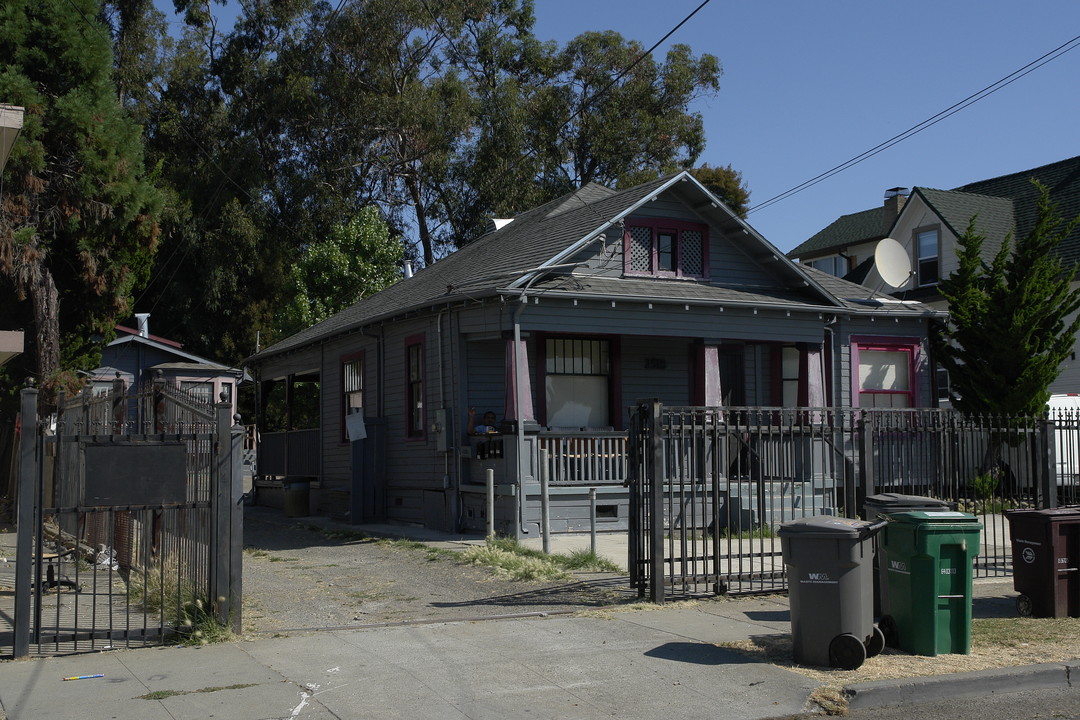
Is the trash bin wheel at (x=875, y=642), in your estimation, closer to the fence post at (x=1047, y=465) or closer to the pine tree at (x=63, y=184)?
the fence post at (x=1047, y=465)

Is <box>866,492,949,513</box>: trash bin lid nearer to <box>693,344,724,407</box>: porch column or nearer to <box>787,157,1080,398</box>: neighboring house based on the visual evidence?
<box>693,344,724,407</box>: porch column

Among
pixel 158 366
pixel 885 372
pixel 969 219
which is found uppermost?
pixel 969 219

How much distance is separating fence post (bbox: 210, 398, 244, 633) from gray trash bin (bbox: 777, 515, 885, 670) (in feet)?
14.3

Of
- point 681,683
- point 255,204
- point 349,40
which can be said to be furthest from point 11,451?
point 349,40

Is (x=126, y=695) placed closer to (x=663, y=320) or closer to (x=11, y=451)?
(x=663, y=320)

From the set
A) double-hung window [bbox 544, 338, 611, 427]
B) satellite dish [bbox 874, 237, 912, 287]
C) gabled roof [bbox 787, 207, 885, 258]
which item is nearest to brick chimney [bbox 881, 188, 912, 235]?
gabled roof [bbox 787, 207, 885, 258]

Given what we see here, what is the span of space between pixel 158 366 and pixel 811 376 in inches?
781

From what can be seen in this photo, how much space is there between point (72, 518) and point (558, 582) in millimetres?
7345

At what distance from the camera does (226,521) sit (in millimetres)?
8680

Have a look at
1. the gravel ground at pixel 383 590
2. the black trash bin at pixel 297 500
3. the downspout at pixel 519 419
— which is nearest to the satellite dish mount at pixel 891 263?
the downspout at pixel 519 419

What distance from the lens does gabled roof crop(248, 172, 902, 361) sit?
17.4 metres

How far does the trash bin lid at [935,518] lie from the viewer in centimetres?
812

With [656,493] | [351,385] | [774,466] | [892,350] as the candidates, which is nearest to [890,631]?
[656,493]

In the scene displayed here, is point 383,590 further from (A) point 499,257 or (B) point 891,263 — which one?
(B) point 891,263
